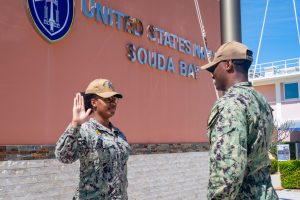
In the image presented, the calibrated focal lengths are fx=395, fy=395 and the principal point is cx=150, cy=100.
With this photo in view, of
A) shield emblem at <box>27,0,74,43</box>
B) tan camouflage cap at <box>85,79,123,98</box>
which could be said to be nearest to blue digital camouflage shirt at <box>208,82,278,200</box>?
tan camouflage cap at <box>85,79,123,98</box>

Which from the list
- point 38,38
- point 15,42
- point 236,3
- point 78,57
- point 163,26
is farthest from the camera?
point 163,26

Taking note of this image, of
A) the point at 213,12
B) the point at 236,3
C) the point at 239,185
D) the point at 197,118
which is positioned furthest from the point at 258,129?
the point at 213,12

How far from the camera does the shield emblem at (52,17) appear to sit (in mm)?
5047

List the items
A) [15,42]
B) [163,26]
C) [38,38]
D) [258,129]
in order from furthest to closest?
[163,26] → [38,38] → [15,42] → [258,129]

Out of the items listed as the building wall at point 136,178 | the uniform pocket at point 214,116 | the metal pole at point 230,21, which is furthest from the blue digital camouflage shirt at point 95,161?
the metal pole at point 230,21

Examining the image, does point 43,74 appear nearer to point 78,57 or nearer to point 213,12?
point 78,57

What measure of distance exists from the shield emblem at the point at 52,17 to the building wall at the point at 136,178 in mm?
1686

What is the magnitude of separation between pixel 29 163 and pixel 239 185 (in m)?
3.26

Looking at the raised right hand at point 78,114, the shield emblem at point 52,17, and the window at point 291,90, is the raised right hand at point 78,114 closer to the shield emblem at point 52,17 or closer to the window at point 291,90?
the shield emblem at point 52,17

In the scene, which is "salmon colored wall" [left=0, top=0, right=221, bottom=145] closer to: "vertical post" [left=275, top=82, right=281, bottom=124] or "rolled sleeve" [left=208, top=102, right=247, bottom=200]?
"rolled sleeve" [left=208, top=102, right=247, bottom=200]

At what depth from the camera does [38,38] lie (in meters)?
5.11

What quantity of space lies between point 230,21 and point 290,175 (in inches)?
437

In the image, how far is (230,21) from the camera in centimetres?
445

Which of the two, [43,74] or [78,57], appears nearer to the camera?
[43,74]
